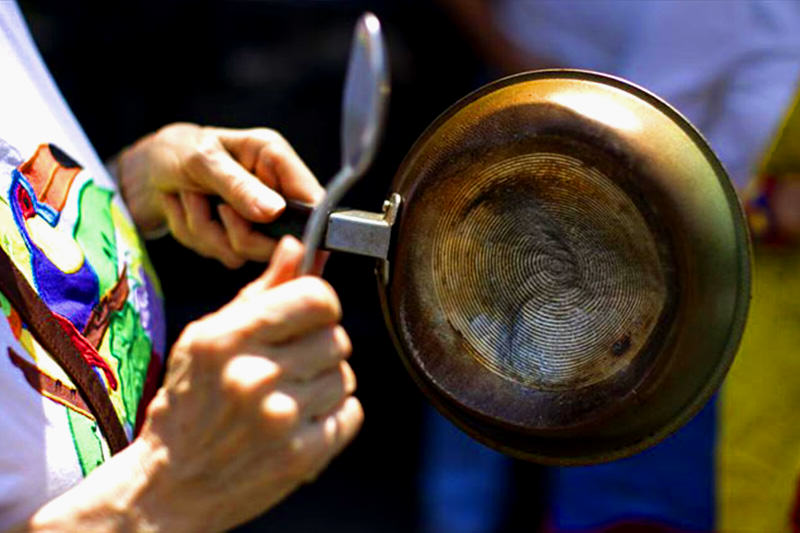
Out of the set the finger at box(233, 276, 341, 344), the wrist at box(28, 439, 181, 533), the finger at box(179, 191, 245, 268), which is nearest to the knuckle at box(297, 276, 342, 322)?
the finger at box(233, 276, 341, 344)

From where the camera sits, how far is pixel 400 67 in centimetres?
268

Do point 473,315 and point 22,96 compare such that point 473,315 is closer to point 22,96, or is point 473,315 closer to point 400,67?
point 22,96

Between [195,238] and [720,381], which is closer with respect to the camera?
[720,381]

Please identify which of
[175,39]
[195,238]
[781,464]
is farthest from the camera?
[175,39]

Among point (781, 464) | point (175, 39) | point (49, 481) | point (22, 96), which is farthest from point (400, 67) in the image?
point (49, 481)

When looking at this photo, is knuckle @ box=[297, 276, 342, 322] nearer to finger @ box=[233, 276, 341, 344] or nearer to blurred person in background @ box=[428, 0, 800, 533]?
finger @ box=[233, 276, 341, 344]

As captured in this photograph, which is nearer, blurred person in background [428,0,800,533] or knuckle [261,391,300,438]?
knuckle [261,391,300,438]

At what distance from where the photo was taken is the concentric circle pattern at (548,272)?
0.81 metres

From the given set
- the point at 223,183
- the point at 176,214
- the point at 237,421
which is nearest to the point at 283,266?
the point at 237,421

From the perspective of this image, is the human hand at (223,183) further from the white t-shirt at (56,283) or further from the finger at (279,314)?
the finger at (279,314)

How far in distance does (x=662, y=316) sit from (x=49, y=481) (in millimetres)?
456

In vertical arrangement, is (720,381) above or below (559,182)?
below

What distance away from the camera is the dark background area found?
2.61 meters

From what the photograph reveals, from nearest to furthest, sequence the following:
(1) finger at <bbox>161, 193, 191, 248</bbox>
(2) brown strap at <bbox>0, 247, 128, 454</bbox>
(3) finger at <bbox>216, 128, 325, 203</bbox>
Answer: (2) brown strap at <bbox>0, 247, 128, 454</bbox> → (3) finger at <bbox>216, 128, 325, 203</bbox> → (1) finger at <bbox>161, 193, 191, 248</bbox>
